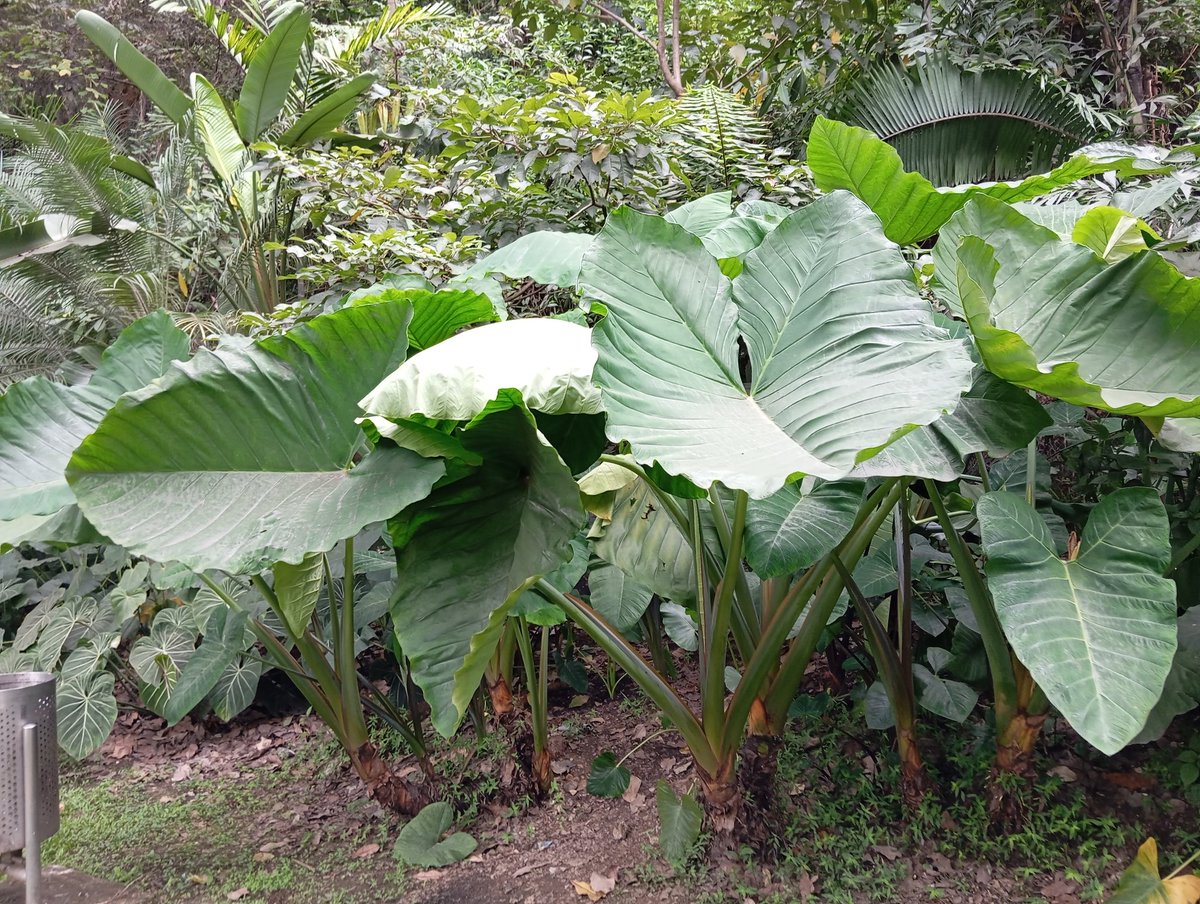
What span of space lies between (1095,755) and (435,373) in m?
1.69

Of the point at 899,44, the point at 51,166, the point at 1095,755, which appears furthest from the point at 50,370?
the point at 1095,755

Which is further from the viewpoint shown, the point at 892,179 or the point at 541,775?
the point at 541,775

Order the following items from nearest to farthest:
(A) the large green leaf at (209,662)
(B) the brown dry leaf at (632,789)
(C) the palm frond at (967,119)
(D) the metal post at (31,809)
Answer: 1. (D) the metal post at (31,809)
2. (B) the brown dry leaf at (632,789)
3. (A) the large green leaf at (209,662)
4. (C) the palm frond at (967,119)

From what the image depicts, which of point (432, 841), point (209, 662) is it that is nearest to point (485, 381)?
point (432, 841)

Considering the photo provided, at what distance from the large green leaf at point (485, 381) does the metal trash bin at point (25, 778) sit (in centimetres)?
112

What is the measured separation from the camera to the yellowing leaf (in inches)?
49.1

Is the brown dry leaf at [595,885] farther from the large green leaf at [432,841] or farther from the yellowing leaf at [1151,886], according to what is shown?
the yellowing leaf at [1151,886]

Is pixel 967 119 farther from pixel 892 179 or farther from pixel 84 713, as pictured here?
pixel 84 713

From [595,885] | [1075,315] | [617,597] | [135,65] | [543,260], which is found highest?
[135,65]

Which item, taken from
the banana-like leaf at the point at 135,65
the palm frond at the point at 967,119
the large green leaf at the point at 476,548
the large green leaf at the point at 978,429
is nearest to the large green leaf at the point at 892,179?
the large green leaf at the point at 978,429

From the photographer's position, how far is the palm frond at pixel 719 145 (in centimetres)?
286

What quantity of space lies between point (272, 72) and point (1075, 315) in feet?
15.0

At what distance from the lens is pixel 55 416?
1569mm

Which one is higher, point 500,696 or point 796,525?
point 796,525
